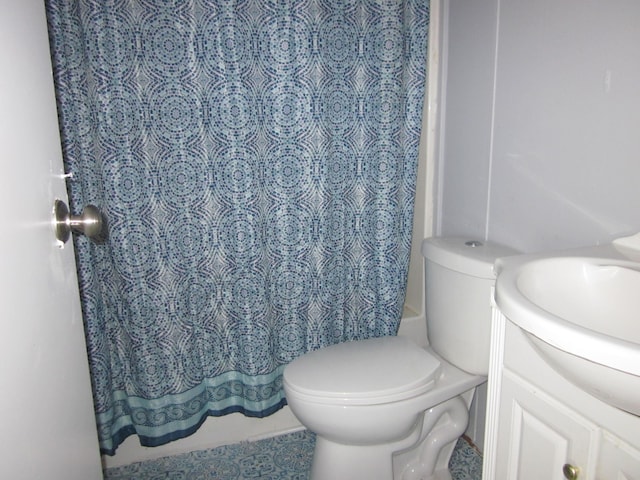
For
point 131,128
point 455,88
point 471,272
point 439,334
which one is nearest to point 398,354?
point 439,334

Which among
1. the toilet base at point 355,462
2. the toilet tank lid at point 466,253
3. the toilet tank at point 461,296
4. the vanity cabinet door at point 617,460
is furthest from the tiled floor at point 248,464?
the vanity cabinet door at point 617,460

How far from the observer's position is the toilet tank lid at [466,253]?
1293 millimetres

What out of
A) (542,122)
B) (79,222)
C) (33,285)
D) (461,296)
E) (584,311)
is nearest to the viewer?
(33,285)

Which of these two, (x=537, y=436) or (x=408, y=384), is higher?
(x=537, y=436)

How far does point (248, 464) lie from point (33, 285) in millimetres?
1235

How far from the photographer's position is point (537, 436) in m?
0.82

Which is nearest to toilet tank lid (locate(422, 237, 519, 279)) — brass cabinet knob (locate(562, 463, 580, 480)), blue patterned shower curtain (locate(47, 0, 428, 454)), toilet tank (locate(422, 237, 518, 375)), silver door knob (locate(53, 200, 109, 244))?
toilet tank (locate(422, 237, 518, 375))

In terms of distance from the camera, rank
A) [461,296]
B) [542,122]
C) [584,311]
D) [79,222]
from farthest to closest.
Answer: [461,296] < [542,122] < [584,311] < [79,222]

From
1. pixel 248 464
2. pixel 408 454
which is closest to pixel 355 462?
pixel 408 454

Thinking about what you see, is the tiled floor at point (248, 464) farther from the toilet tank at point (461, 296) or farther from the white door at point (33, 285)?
the white door at point (33, 285)

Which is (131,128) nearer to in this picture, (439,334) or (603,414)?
(439,334)

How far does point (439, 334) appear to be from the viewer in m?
1.50

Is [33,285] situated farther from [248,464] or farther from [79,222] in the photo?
[248,464]

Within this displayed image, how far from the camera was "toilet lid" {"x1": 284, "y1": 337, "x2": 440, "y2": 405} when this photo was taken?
1245 millimetres
